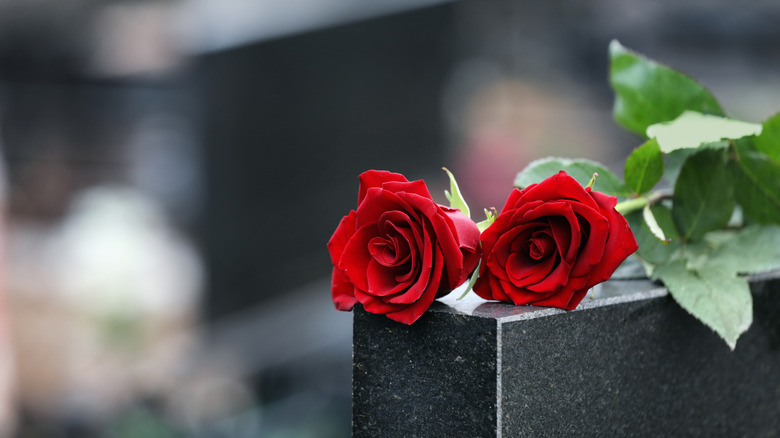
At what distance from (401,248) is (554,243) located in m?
0.08

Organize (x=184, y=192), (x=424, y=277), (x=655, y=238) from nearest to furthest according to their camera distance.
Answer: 1. (x=424, y=277)
2. (x=655, y=238)
3. (x=184, y=192)

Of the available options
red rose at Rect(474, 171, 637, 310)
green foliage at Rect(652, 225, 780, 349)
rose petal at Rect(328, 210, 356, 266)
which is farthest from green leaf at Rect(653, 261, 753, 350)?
rose petal at Rect(328, 210, 356, 266)

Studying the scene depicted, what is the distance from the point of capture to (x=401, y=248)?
38cm

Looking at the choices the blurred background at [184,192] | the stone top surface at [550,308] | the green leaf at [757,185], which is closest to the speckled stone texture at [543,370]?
the stone top surface at [550,308]

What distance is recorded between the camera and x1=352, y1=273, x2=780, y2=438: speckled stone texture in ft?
1.23

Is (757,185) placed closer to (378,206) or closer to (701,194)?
(701,194)

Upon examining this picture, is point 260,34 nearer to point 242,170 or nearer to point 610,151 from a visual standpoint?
point 242,170

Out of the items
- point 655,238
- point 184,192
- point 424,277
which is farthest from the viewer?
point 184,192

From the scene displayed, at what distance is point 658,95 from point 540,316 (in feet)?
0.75

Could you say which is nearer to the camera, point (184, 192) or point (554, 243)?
point (554, 243)

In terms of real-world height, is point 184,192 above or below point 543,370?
above

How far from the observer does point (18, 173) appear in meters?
1.96

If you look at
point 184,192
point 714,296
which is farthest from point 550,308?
point 184,192

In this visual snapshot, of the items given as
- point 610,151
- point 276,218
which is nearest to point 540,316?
point 276,218
